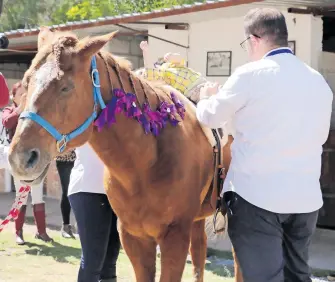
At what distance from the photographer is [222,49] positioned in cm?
864

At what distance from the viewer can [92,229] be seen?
4.01m

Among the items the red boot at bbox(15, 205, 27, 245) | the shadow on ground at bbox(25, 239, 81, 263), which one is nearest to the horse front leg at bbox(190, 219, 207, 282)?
the shadow on ground at bbox(25, 239, 81, 263)

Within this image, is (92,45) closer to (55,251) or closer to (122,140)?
(122,140)

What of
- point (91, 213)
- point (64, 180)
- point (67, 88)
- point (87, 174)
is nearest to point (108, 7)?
point (64, 180)

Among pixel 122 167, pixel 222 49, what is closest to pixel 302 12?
pixel 222 49

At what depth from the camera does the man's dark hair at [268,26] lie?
3.06 meters

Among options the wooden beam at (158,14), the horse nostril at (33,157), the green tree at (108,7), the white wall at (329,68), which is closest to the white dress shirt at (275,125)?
the horse nostril at (33,157)

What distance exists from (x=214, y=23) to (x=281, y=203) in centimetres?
599

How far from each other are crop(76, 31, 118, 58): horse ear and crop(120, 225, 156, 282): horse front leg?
128cm

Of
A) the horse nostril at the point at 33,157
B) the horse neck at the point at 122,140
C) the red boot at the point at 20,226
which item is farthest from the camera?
the red boot at the point at 20,226

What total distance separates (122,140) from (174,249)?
754 mm

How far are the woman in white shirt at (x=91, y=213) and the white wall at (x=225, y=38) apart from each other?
4157 millimetres

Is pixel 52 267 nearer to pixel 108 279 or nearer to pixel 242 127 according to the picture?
pixel 108 279

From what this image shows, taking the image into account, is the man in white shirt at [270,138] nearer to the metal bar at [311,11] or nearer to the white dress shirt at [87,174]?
the white dress shirt at [87,174]
